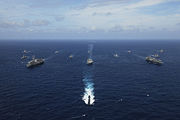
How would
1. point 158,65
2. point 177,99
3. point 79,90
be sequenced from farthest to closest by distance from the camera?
point 158,65
point 79,90
point 177,99

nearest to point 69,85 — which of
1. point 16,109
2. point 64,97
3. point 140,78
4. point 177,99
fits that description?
point 64,97

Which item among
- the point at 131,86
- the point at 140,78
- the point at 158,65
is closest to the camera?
the point at 131,86

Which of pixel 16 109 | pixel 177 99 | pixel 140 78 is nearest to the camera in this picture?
pixel 16 109

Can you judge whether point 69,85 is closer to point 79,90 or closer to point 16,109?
point 79,90

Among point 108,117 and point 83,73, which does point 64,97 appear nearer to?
point 108,117

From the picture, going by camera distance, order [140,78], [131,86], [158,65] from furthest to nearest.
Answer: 1. [158,65]
2. [140,78]
3. [131,86]

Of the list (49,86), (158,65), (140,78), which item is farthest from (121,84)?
(158,65)

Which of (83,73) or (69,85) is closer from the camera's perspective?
(69,85)

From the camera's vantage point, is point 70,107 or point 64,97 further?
point 64,97
